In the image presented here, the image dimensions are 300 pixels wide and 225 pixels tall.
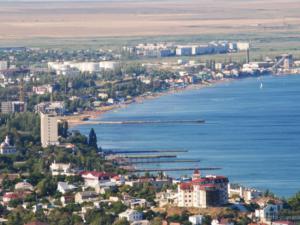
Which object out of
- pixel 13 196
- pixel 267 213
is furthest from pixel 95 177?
pixel 267 213

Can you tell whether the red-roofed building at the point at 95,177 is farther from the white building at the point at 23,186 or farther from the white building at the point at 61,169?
the white building at the point at 23,186

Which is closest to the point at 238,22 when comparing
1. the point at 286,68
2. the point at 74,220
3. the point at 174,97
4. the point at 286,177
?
the point at 286,68

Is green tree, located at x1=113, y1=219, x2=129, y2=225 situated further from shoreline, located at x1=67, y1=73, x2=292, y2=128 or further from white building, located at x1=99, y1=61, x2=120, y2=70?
white building, located at x1=99, y1=61, x2=120, y2=70

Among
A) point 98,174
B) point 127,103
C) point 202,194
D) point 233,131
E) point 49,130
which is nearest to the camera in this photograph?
point 202,194

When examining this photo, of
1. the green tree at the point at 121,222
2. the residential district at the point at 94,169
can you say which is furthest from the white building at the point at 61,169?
the green tree at the point at 121,222

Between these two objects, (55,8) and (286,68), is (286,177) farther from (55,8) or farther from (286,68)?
(55,8)

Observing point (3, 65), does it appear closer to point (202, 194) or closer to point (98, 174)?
point (98, 174)
